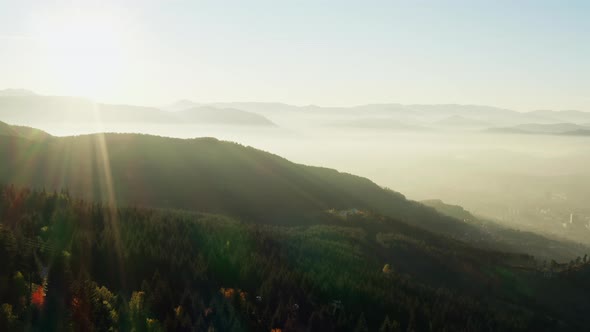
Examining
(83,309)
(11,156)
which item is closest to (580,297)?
(83,309)

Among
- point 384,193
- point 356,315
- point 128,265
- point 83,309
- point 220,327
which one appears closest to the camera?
point 83,309

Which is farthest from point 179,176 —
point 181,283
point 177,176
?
point 181,283

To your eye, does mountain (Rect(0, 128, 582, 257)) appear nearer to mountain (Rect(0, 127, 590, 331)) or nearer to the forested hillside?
mountain (Rect(0, 127, 590, 331))

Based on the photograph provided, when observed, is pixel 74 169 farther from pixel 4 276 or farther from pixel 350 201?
pixel 4 276

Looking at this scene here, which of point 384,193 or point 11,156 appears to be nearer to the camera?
point 11,156

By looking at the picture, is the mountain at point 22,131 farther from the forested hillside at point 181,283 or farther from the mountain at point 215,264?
the forested hillside at point 181,283

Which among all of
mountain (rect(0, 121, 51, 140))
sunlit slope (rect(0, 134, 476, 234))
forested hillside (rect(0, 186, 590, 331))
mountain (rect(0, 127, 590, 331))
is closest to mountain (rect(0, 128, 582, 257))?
sunlit slope (rect(0, 134, 476, 234))

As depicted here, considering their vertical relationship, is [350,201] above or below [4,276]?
below

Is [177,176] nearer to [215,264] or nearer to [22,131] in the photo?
[22,131]
